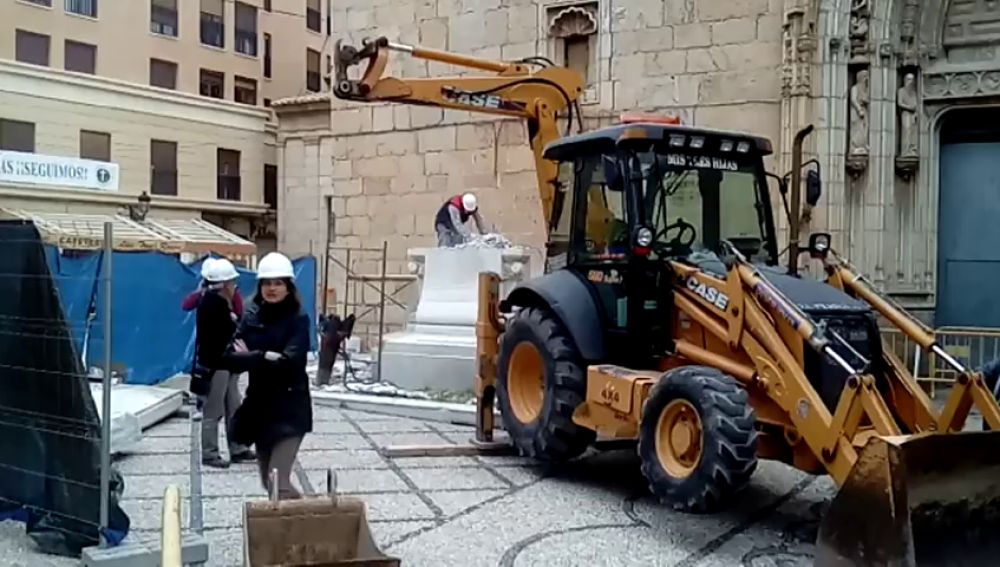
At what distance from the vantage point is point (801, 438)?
5531 mm

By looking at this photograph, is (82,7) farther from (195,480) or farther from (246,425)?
(195,480)

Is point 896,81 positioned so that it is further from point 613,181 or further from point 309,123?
point 309,123

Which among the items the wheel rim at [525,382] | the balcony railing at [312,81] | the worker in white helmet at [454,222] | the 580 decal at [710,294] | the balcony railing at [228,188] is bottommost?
the wheel rim at [525,382]

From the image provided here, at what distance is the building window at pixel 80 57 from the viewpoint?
29.3 m

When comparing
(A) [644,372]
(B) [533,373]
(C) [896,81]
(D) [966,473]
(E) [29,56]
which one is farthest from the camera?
(E) [29,56]

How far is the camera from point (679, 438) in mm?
5754

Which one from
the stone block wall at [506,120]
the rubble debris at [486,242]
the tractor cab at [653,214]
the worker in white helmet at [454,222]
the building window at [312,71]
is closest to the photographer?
the tractor cab at [653,214]

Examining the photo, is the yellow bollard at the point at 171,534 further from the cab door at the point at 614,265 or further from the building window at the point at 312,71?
the building window at the point at 312,71

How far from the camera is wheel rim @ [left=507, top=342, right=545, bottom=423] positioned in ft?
24.4

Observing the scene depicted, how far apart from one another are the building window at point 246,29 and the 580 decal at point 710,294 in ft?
98.8

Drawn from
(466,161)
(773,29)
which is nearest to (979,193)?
(773,29)

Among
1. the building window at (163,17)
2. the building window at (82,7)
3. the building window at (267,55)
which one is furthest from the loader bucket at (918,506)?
the building window at (267,55)

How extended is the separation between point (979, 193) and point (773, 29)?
9.47ft

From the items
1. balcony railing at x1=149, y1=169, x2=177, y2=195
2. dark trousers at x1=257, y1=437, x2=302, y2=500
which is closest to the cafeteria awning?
balcony railing at x1=149, y1=169, x2=177, y2=195
